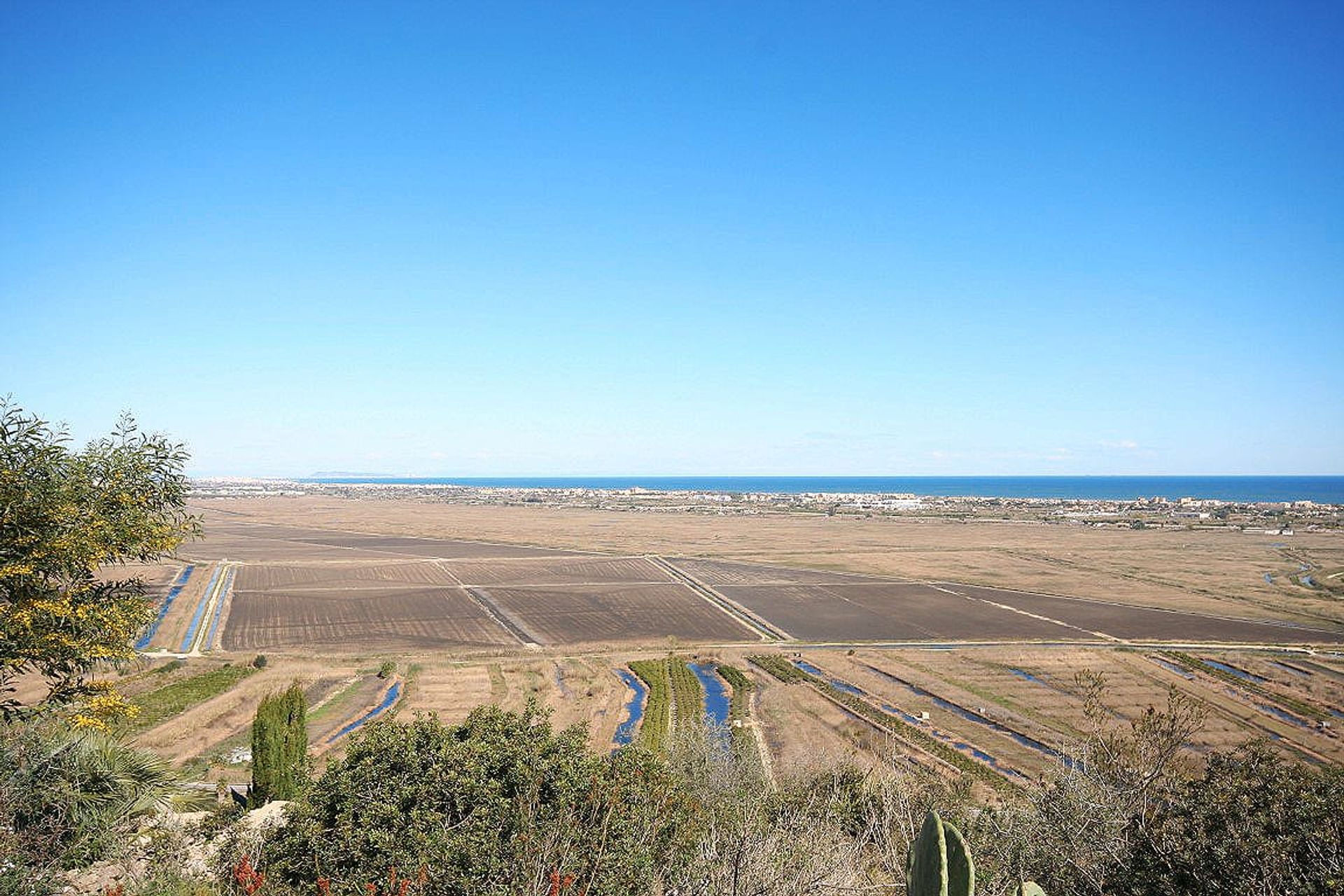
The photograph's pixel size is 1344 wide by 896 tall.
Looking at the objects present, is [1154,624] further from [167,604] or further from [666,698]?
[167,604]

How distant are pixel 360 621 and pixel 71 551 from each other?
38.2 metres

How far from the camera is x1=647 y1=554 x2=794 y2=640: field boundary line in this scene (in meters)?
48.6

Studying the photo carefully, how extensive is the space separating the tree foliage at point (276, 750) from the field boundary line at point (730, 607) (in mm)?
32683

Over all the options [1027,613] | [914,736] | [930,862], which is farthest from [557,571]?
[930,862]

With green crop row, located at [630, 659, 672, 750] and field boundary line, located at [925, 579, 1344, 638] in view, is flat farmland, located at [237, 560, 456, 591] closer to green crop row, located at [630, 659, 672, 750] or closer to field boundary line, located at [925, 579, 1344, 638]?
green crop row, located at [630, 659, 672, 750]

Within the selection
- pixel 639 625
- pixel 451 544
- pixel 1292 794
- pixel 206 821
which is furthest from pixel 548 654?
pixel 451 544

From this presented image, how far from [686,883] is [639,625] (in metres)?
40.7

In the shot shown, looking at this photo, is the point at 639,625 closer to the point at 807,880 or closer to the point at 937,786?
the point at 937,786

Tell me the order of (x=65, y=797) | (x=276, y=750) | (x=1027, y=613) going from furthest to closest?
(x=1027, y=613) → (x=276, y=750) → (x=65, y=797)

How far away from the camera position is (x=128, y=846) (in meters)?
12.7

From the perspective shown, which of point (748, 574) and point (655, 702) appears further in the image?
point (748, 574)

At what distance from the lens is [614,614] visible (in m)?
53.6

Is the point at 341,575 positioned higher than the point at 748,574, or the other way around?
the point at 341,575

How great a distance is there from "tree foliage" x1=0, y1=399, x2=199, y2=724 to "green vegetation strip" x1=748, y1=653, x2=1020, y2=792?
85.6ft
